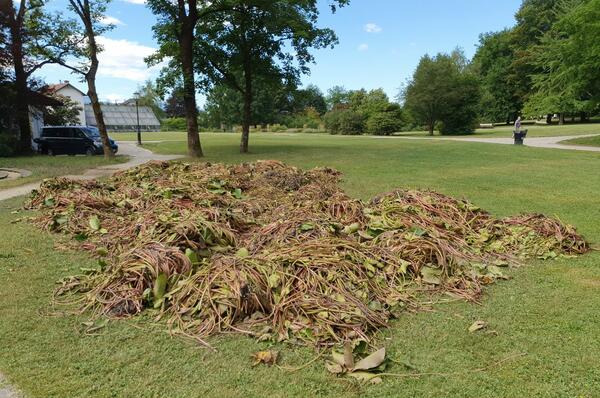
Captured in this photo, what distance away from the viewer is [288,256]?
419cm

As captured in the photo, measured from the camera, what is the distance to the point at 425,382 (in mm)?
2836

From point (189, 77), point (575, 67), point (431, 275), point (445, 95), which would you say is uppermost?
point (445, 95)

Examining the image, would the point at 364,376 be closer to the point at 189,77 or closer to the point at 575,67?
the point at 189,77

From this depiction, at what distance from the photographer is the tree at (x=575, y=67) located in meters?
23.2

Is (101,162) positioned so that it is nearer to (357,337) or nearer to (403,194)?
(403,194)

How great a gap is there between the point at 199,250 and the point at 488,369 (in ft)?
9.58

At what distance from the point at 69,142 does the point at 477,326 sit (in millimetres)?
24058

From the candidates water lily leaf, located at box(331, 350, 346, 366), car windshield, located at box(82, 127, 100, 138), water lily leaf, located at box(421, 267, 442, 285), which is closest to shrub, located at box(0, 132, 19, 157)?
car windshield, located at box(82, 127, 100, 138)

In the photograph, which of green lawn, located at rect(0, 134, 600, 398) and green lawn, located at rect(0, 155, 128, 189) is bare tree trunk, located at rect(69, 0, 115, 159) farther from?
green lawn, located at rect(0, 134, 600, 398)

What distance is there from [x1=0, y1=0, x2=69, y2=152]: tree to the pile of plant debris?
18.7m

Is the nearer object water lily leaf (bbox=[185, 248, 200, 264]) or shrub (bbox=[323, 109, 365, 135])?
water lily leaf (bbox=[185, 248, 200, 264])

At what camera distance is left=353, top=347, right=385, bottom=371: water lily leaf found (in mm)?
2930

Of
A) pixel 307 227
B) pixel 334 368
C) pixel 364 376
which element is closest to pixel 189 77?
pixel 307 227

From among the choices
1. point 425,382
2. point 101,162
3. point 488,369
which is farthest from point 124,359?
point 101,162
